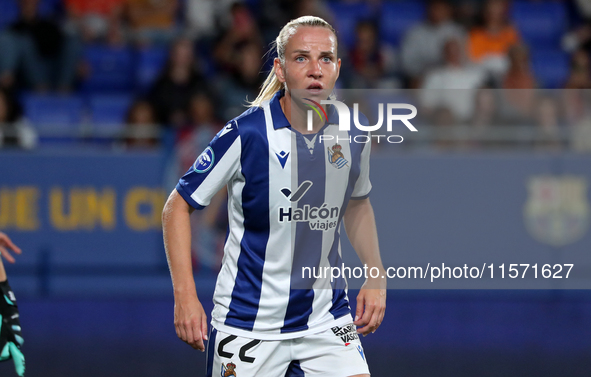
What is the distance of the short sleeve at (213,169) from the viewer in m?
2.77

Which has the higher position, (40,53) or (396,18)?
(396,18)

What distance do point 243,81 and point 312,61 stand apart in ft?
17.0

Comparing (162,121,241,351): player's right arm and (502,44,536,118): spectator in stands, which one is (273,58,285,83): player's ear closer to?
(162,121,241,351): player's right arm

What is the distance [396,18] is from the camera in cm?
965

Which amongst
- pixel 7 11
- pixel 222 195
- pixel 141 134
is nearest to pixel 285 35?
pixel 222 195

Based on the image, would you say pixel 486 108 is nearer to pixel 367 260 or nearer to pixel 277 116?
pixel 367 260

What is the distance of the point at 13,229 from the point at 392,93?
3.65 metres

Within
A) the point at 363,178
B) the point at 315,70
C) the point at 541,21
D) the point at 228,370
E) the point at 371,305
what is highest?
the point at 541,21

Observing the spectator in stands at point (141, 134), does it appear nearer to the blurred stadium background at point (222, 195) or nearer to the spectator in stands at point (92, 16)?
the blurred stadium background at point (222, 195)

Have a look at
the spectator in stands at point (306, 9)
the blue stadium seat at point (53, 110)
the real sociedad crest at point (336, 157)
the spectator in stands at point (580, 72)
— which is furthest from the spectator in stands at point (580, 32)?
the real sociedad crest at point (336, 157)

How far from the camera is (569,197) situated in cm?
700

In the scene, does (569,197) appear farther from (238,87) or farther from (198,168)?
(198,168)

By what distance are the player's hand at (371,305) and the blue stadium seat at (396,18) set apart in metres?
7.02

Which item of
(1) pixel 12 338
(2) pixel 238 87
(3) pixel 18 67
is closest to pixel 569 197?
(2) pixel 238 87
